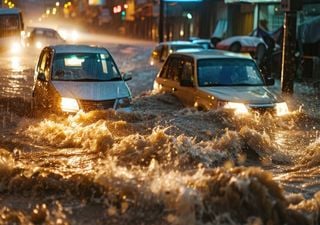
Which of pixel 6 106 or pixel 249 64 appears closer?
pixel 249 64

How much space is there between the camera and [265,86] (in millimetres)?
12727

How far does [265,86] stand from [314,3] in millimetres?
16277

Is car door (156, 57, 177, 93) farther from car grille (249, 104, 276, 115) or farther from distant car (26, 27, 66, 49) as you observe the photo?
distant car (26, 27, 66, 49)

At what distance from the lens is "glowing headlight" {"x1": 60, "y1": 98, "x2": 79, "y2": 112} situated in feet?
38.0

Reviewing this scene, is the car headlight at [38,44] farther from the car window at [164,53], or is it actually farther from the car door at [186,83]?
the car door at [186,83]

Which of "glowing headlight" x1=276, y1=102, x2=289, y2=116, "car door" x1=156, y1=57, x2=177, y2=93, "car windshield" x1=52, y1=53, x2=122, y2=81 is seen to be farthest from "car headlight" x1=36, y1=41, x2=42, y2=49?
"glowing headlight" x1=276, y1=102, x2=289, y2=116

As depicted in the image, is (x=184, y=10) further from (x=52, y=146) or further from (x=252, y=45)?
(x=52, y=146)

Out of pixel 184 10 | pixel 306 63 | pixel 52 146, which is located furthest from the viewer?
pixel 184 10

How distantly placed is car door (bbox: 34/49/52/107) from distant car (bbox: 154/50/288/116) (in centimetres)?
249

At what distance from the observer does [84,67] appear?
12859mm

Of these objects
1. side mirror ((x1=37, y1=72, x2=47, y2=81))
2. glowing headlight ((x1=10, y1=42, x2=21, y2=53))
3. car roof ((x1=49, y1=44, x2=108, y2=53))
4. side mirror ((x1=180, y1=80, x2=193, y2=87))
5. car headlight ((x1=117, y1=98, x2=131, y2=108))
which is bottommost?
glowing headlight ((x1=10, y1=42, x2=21, y2=53))

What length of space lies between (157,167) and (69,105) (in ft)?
14.9

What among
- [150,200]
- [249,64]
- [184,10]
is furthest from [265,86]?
[184,10]

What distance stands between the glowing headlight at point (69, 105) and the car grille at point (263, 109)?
9.95 ft
